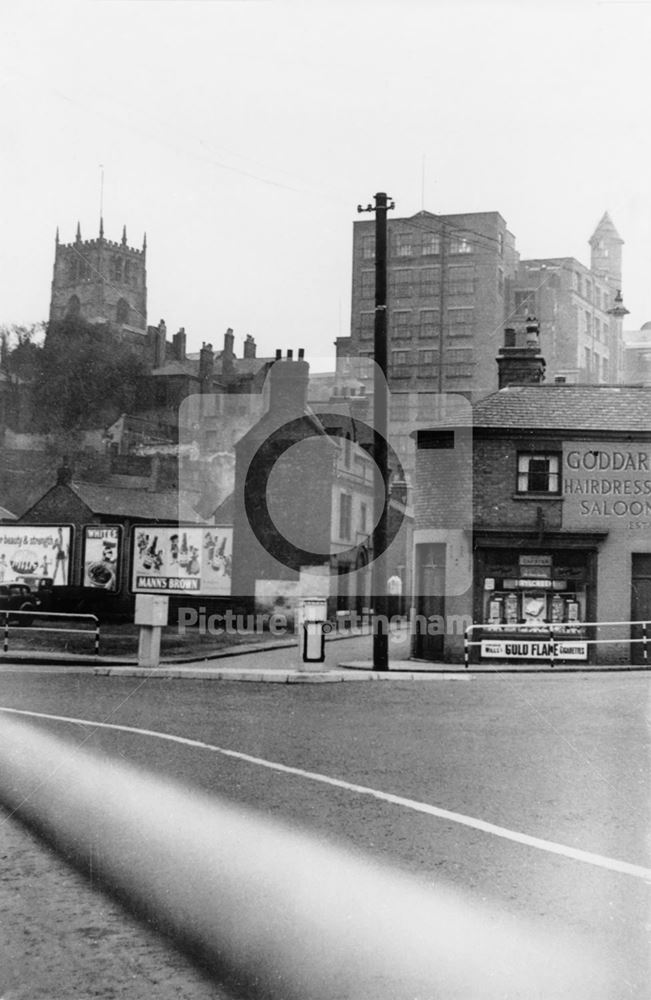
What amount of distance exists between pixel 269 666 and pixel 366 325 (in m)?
39.5

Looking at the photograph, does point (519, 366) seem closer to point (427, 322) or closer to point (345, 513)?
point (345, 513)

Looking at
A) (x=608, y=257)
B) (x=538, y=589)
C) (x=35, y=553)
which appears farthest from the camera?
(x=608, y=257)

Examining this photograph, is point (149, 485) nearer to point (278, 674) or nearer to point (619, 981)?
point (278, 674)

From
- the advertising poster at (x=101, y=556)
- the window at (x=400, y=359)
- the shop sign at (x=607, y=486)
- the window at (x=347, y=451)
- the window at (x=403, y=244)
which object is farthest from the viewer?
the window at (x=400, y=359)

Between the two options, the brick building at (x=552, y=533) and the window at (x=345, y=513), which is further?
the window at (x=345, y=513)

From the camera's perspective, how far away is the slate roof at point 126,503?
124ft

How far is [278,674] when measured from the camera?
18.0 metres

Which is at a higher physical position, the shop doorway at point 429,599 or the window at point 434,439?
→ the window at point 434,439

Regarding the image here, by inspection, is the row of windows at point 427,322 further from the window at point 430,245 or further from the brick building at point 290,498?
the brick building at point 290,498

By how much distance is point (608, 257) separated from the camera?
257ft

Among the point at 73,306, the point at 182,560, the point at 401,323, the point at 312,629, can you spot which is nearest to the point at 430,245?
the point at 401,323

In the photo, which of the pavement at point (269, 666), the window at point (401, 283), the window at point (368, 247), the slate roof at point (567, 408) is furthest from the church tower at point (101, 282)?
the slate roof at point (567, 408)

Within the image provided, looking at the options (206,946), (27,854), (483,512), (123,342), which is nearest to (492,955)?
(206,946)

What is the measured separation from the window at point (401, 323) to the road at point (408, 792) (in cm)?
4060
